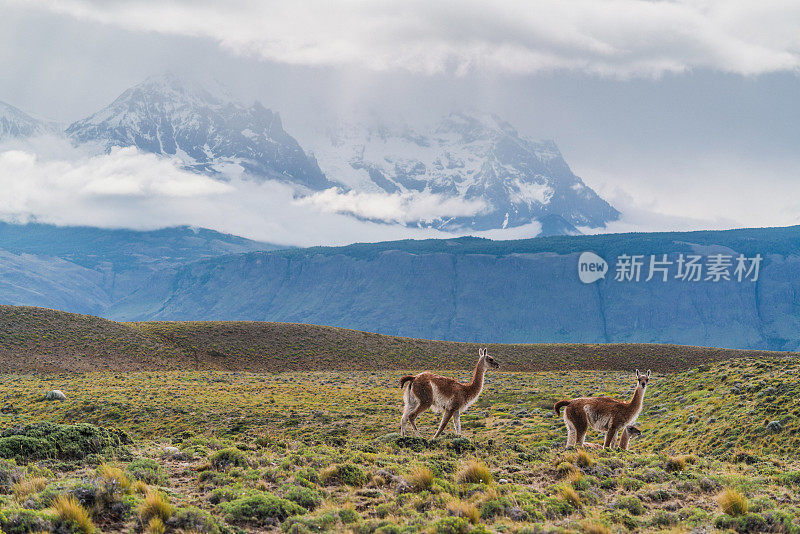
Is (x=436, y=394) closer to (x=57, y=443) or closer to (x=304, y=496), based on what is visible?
(x=304, y=496)

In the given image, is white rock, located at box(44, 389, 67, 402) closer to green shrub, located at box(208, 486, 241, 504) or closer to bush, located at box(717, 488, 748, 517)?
green shrub, located at box(208, 486, 241, 504)

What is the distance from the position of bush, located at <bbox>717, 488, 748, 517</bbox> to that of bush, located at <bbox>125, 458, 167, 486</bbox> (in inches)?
451

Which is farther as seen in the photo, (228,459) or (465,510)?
(228,459)

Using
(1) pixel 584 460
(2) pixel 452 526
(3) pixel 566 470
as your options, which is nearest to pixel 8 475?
(2) pixel 452 526

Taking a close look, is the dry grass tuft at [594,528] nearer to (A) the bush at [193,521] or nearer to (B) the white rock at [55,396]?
(A) the bush at [193,521]

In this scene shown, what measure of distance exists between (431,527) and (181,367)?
6836 centimetres

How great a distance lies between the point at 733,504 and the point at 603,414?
5801 mm

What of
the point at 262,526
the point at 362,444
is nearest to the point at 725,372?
the point at 362,444

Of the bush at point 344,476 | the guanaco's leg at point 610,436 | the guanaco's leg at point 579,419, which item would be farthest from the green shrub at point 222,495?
the guanaco's leg at point 610,436

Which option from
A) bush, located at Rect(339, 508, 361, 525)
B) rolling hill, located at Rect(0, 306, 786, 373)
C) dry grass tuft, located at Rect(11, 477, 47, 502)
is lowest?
rolling hill, located at Rect(0, 306, 786, 373)

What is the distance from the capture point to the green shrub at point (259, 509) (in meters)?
10.2

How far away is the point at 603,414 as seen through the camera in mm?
16281

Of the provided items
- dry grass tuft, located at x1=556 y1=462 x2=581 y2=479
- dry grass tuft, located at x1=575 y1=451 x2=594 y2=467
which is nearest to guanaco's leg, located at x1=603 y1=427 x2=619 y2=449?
dry grass tuft, located at x1=575 y1=451 x2=594 y2=467

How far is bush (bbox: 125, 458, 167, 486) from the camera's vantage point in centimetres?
1231
